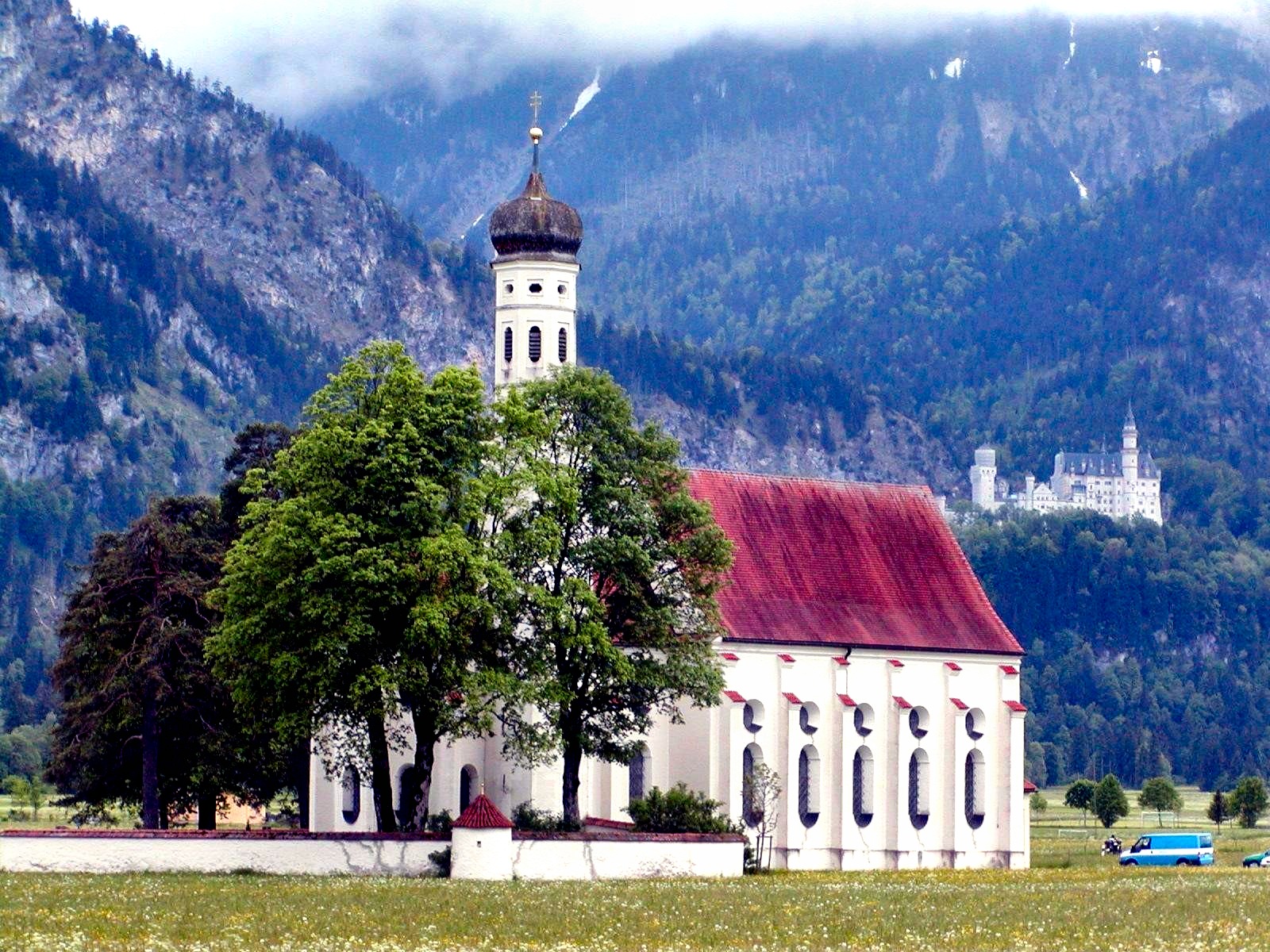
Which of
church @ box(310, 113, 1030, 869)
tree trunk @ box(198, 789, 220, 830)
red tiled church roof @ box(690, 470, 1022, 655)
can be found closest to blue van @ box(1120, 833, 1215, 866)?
church @ box(310, 113, 1030, 869)

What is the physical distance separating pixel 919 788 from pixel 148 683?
2904 centimetres

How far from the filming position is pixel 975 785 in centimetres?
9844

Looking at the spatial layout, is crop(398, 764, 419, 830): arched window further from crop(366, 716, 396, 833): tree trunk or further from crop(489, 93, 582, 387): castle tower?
crop(489, 93, 582, 387): castle tower

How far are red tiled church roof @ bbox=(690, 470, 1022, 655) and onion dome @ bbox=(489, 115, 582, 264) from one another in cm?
1010

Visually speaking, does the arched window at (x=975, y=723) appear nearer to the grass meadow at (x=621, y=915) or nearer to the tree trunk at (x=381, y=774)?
the grass meadow at (x=621, y=915)

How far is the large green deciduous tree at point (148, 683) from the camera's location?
83500mm


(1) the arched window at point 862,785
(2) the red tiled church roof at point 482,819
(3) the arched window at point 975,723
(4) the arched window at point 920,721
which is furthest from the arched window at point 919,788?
(2) the red tiled church roof at point 482,819

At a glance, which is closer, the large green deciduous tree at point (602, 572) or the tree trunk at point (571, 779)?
the large green deciduous tree at point (602, 572)

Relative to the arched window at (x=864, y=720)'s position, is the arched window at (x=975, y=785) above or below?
below

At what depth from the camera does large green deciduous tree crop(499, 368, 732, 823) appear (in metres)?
77.9

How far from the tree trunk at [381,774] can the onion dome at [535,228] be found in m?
26.9

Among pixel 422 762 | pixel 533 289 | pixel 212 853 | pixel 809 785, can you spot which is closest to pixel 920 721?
pixel 809 785

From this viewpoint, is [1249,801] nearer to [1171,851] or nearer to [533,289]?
[1171,851]

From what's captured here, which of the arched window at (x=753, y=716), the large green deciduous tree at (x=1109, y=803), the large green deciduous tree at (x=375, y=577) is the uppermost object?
the large green deciduous tree at (x=375, y=577)
